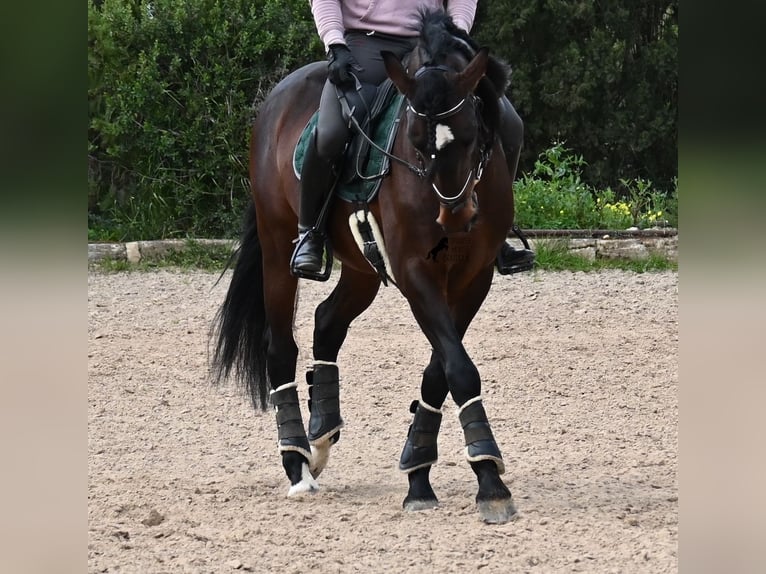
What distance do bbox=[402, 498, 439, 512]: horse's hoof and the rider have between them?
1.11 metres

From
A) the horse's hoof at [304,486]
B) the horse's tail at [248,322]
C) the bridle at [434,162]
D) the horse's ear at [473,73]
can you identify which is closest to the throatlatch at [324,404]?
the horse's hoof at [304,486]

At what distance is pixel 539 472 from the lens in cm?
517

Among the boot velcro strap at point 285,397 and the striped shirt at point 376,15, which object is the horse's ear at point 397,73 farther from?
the boot velcro strap at point 285,397

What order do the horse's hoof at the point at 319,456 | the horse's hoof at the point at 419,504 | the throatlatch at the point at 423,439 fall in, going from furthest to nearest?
1. the horse's hoof at the point at 319,456
2. the throatlatch at the point at 423,439
3. the horse's hoof at the point at 419,504

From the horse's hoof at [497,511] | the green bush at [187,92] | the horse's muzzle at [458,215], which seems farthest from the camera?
the green bush at [187,92]

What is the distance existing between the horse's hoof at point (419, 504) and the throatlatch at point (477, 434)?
41cm

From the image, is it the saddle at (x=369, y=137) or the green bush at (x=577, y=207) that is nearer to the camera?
the saddle at (x=369, y=137)

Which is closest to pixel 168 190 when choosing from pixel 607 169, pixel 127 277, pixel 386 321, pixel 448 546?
pixel 127 277

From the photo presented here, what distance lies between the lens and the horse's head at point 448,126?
4.05 meters
